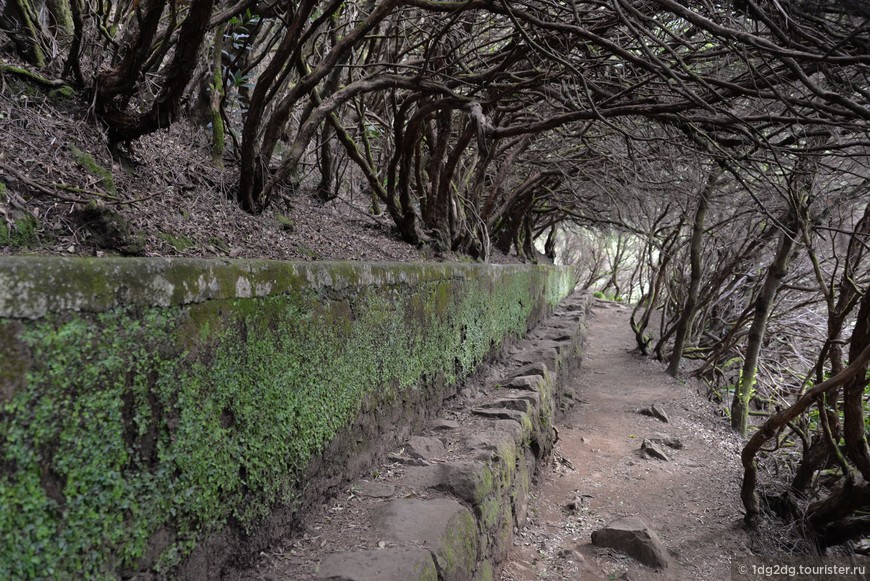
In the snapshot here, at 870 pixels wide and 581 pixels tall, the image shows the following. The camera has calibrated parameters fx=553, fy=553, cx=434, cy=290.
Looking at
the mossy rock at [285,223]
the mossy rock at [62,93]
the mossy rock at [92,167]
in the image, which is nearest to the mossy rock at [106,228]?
the mossy rock at [92,167]

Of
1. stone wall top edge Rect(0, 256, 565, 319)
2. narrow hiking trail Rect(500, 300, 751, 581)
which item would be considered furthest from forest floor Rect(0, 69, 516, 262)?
narrow hiking trail Rect(500, 300, 751, 581)

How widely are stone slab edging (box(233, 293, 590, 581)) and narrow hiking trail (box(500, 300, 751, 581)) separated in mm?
310

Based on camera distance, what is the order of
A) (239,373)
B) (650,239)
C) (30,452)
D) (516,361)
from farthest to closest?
(650,239), (516,361), (239,373), (30,452)

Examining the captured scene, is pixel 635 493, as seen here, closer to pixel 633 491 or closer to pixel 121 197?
pixel 633 491

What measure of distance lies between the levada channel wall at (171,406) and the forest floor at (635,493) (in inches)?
74.1

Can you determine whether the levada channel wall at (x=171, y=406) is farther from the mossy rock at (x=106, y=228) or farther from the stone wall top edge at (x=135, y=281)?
the mossy rock at (x=106, y=228)

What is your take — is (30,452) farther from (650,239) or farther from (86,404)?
(650,239)

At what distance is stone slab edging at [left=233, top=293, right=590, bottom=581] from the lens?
222 centimetres

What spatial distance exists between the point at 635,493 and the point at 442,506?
10.5ft

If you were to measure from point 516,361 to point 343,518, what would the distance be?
4.58m

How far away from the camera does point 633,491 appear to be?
5312mm

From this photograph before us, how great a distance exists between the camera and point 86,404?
143 cm

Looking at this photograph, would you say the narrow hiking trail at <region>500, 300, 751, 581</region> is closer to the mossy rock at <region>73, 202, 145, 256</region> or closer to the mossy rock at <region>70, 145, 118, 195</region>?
the mossy rock at <region>73, 202, 145, 256</region>

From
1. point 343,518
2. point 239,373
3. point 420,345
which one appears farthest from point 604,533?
point 239,373
